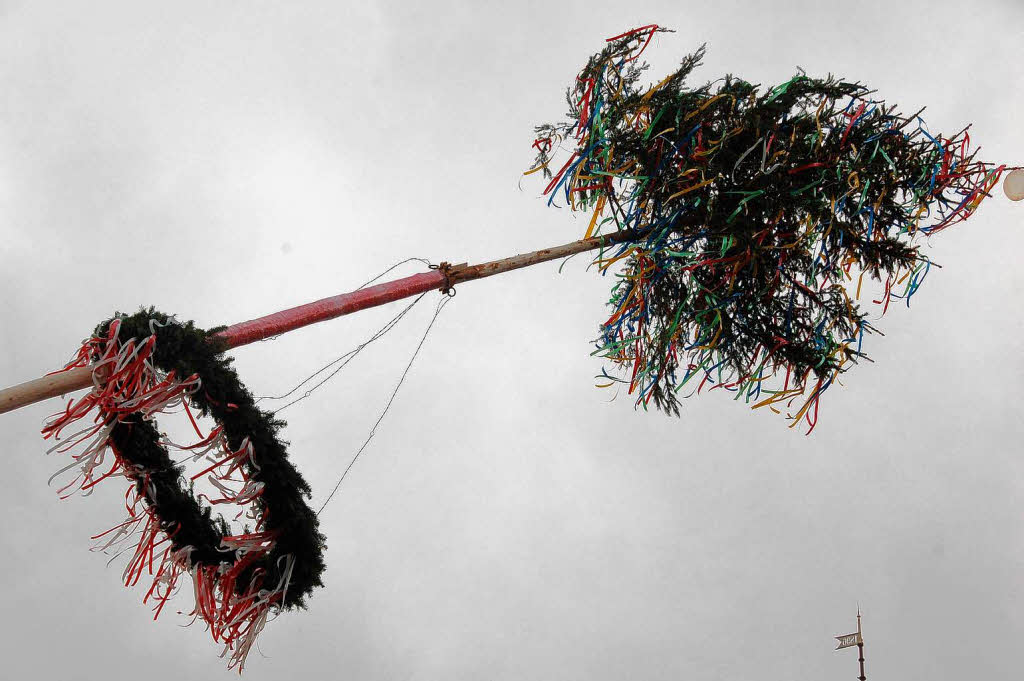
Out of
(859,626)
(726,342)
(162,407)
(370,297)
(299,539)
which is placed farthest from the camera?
(859,626)

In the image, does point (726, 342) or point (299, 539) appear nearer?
point (299, 539)

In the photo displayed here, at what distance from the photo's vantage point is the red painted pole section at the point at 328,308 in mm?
3562

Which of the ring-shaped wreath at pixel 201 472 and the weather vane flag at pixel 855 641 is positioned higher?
the weather vane flag at pixel 855 641

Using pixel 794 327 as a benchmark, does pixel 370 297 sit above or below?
below

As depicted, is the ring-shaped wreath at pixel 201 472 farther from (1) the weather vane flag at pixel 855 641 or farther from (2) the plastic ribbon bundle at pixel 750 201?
(1) the weather vane flag at pixel 855 641

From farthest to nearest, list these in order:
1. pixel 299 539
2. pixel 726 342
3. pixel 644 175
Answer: pixel 726 342
pixel 644 175
pixel 299 539

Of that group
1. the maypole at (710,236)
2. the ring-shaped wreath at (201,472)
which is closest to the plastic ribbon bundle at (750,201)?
Answer: the maypole at (710,236)

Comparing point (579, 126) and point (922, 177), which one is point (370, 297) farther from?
point (922, 177)

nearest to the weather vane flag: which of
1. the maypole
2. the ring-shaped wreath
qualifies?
the maypole

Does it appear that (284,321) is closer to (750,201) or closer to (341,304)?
(341,304)

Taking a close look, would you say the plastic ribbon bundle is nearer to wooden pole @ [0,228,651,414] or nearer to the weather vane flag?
wooden pole @ [0,228,651,414]

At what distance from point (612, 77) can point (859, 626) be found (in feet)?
20.6

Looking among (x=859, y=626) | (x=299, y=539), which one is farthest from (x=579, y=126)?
(x=859, y=626)

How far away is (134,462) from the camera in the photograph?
11.2ft
